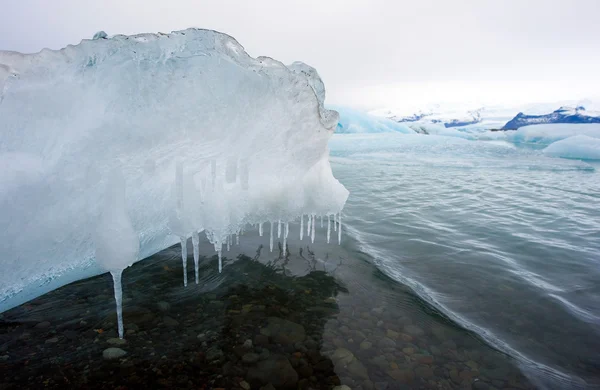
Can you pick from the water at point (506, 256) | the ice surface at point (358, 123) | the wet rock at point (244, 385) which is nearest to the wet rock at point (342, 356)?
the wet rock at point (244, 385)

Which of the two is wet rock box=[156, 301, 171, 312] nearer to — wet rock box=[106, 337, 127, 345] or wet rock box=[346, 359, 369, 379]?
wet rock box=[106, 337, 127, 345]

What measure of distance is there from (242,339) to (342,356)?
81 centimetres

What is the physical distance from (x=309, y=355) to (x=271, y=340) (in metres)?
0.34

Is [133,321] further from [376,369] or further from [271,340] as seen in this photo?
[376,369]

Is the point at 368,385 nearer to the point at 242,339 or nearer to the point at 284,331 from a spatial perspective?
the point at 284,331

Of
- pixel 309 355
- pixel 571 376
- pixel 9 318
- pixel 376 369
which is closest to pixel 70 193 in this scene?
pixel 9 318

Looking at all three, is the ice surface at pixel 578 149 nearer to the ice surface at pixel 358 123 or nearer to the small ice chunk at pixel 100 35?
the ice surface at pixel 358 123

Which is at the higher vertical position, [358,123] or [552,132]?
[358,123]

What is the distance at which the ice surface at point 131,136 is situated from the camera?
2279 millimetres

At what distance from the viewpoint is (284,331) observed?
2807 millimetres

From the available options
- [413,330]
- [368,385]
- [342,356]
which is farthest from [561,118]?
[368,385]

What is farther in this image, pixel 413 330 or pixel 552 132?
pixel 552 132

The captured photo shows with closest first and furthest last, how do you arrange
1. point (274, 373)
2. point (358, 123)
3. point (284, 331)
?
1. point (274, 373)
2. point (284, 331)
3. point (358, 123)

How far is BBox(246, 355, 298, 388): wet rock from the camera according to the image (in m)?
2.26
